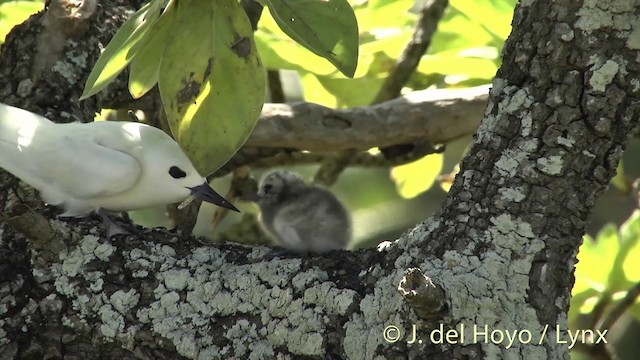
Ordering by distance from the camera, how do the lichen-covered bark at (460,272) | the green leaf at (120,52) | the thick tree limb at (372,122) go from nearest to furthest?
the green leaf at (120,52) → the lichen-covered bark at (460,272) → the thick tree limb at (372,122)

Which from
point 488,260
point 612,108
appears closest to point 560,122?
point 612,108

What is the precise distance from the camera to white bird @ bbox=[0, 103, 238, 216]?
273 cm

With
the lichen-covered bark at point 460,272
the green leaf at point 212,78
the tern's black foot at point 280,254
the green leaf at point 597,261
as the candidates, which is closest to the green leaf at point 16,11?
the lichen-covered bark at point 460,272

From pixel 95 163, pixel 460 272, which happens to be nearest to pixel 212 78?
pixel 460 272

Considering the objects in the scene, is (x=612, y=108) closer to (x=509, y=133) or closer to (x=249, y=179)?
(x=509, y=133)

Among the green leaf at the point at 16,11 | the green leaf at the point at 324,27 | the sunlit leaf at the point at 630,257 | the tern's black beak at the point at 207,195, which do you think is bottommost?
the sunlit leaf at the point at 630,257

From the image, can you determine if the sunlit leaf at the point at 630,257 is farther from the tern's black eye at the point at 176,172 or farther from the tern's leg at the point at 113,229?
the tern's leg at the point at 113,229

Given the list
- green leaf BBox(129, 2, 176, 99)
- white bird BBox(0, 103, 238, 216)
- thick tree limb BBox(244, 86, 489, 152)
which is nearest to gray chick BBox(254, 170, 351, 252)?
thick tree limb BBox(244, 86, 489, 152)

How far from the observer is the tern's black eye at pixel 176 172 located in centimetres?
288

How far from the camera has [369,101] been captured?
3.96 m

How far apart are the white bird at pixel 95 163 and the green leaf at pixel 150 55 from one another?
821mm

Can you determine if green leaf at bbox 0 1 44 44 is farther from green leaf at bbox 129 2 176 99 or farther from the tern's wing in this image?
green leaf at bbox 129 2 176 99

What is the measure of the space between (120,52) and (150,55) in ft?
0.33

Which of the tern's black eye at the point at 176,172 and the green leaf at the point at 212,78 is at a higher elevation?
the green leaf at the point at 212,78
